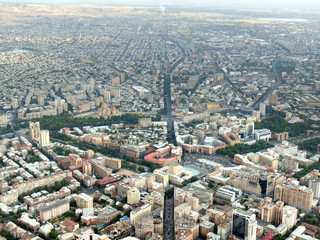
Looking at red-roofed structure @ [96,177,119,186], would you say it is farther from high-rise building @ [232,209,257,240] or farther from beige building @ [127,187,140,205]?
high-rise building @ [232,209,257,240]

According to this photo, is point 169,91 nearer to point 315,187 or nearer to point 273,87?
point 273,87

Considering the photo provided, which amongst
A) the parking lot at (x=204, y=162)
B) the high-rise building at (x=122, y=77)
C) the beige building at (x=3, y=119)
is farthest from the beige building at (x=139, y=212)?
the high-rise building at (x=122, y=77)

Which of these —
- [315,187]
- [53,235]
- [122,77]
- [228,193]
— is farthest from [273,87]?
[53,235]

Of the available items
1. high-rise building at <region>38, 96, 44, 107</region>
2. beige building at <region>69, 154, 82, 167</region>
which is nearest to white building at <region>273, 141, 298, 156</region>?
beige building at <region>69, 154, 82, 167</region>

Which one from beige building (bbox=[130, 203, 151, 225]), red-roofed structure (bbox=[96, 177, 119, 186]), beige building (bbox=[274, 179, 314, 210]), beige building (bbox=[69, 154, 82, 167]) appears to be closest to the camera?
beige building (bbox=[130, 203, 151, 225])

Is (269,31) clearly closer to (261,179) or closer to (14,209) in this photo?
(261,179)

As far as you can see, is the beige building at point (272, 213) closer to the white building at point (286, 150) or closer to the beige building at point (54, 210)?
the white building at point (286, 150)
